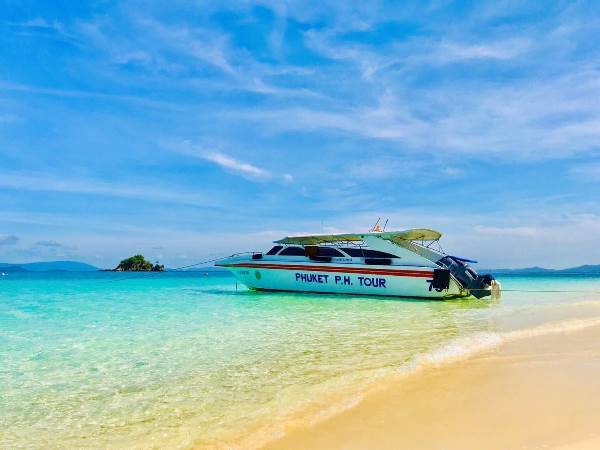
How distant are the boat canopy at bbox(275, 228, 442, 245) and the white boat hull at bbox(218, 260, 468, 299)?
128 centimetres

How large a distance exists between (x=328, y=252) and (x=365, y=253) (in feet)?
5.67

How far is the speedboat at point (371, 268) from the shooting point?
18.2m

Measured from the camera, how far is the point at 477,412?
13.1ft

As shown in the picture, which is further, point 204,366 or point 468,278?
point 468,278

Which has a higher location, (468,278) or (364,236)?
(364,236)

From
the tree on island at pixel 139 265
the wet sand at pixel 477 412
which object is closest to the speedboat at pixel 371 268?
the wet sand at pixel 477 412

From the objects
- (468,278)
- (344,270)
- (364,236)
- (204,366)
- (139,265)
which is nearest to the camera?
(204,366)

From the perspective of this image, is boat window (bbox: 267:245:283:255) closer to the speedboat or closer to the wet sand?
the speedboat

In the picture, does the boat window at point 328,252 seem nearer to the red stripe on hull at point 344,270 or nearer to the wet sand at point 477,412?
the red stripe on hull at point 344,270

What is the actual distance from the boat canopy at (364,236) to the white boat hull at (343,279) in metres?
1.28

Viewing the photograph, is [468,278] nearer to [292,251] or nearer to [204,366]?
[292,251]

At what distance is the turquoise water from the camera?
4.09m

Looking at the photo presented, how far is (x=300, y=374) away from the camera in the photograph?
19.0 feet


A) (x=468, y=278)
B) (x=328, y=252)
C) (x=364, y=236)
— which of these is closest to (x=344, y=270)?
(x=328, y=252)
